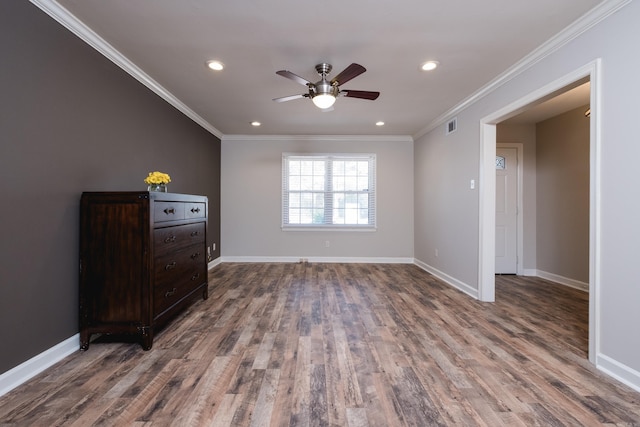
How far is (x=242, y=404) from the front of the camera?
1.51 m

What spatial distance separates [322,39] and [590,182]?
88.0 inches

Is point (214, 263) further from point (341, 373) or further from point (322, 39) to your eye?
point (322, 39)

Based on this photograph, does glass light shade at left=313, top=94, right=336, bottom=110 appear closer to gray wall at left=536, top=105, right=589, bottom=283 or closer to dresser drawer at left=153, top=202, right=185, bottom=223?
dresser drawer at left=153, top=202, right=185, bottom=223

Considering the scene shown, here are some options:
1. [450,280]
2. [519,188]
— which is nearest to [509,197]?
[519,188]

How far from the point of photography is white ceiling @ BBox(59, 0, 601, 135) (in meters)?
1.94

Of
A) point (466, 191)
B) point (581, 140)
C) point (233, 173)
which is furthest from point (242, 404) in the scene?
point (581, 140)

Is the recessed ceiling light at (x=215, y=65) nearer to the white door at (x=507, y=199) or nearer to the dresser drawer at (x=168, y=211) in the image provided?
the dresser drawer at (x=168, y=211)

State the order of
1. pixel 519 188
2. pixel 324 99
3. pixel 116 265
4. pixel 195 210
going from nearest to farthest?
pixel 116 265 → pixel 324 99 → pixel 195 210 → pixel 519 188

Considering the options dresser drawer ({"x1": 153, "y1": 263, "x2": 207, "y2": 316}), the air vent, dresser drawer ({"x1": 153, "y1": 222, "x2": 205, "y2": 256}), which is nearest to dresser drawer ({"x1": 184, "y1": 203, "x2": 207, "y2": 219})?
dresser drawer ({"x1": 153, "y1": 222, "x2": 205, "y2": 256})

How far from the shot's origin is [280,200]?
558cm

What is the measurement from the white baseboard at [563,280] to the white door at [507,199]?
1.72 feet

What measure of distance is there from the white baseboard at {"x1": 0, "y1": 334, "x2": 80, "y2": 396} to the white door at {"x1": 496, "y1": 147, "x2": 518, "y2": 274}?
548cm

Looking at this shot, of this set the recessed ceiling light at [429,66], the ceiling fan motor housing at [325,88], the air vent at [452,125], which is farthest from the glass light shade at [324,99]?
the air vent at [452,125]

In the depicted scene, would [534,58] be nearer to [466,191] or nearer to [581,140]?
[466,191]
